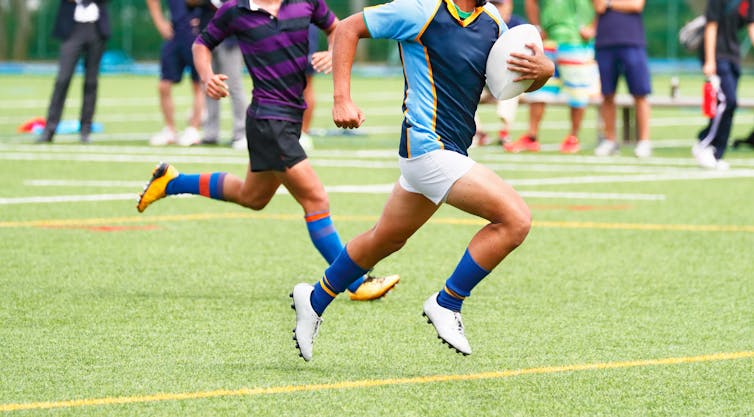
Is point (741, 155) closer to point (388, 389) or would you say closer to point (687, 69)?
point (388, 389)

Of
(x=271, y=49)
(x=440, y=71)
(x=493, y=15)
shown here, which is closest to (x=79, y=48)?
(x=271, y=49)

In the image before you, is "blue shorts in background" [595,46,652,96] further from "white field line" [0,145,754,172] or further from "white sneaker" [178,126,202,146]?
"white sneaker" [178,126,202,146]

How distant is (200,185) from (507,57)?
324cm

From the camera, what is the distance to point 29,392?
20.8ft

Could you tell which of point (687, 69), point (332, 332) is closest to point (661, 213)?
point (332, 332)

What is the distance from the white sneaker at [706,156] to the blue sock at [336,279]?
10.5 m

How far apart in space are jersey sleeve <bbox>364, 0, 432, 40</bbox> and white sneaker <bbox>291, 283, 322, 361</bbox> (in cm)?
137

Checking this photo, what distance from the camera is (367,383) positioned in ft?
21.7

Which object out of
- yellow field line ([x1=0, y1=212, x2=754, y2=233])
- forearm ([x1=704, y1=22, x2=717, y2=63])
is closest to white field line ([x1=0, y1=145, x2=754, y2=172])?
forearm ([x1=704, y1=22, x2=717, y2=63])

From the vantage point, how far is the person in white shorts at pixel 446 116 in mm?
6730

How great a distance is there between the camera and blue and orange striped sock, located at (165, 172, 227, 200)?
9.43m

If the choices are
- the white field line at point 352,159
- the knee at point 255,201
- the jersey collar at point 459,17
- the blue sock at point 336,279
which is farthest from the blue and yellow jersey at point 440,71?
the white field line at point 352,159

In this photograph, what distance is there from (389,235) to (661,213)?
6.37 meters

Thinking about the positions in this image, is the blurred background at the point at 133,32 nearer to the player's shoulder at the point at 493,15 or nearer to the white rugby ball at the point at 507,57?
the player's shoulder at the point at 493,15
